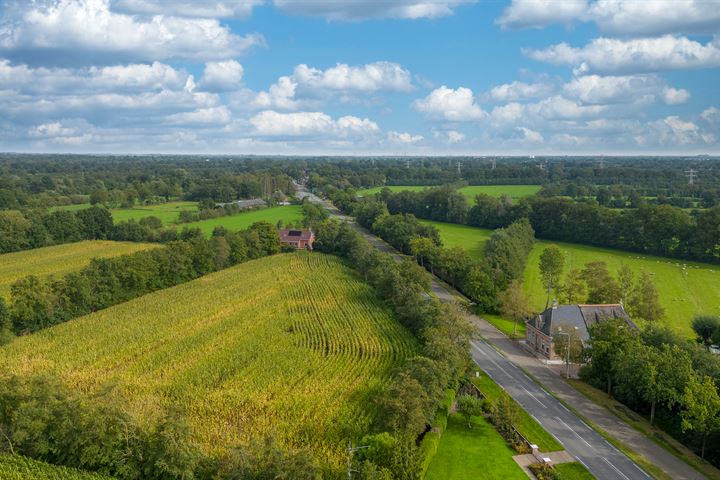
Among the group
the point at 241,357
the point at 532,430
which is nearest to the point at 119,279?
the point at 241,357

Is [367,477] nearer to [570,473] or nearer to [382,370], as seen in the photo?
[570,473]

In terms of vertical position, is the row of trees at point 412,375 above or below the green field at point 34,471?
above

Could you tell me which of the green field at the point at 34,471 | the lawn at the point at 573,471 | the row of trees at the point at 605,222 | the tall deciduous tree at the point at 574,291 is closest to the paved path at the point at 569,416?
the lawn at the point at 573,471

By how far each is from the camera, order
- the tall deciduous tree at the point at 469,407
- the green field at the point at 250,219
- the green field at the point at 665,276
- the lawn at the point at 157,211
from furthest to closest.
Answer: the lawn at the point at 157,211 → the green field at the point at 250,219 → the green field at the point at 665,276 → the tall deciduous tree at the point at 469,407

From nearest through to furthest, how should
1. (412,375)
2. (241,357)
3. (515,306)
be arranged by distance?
(412,375) → (241,357) → (515,306)

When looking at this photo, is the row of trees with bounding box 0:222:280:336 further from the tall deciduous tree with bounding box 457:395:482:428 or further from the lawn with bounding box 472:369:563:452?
the lawn with bounding box 472:369:563:452

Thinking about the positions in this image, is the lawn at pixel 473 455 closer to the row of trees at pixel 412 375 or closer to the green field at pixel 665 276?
the row of trees at pixel 412 375

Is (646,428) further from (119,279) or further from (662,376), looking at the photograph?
(119,279)
